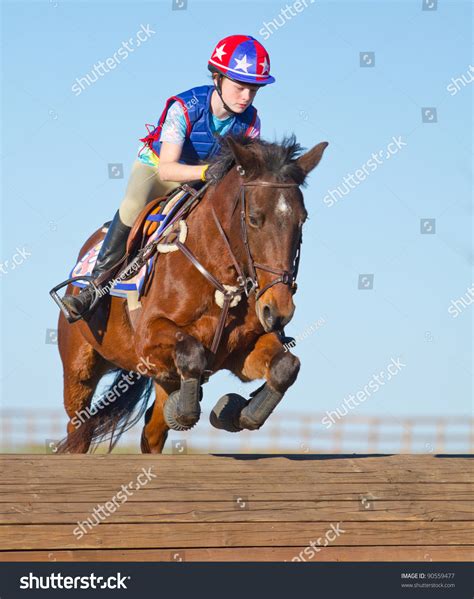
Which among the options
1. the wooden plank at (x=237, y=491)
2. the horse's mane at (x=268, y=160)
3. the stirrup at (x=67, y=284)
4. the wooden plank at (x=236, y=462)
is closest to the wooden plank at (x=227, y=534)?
the wooden plank at (x=237, y=491)

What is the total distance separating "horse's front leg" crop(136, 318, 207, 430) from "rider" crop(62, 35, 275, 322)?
3.17 feet

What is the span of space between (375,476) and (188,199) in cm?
223

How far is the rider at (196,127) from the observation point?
20.5ft

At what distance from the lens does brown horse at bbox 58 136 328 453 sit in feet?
18.5

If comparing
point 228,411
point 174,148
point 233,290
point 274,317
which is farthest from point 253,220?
point 228,411

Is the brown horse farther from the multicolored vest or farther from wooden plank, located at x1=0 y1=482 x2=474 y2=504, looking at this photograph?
wooden plank, located at x1=0 y1=482 x2=474 y2=504

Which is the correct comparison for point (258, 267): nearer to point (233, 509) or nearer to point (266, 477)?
point (266, 477)

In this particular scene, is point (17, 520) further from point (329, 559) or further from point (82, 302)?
point (82, 302)

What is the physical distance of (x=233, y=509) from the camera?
4.98m

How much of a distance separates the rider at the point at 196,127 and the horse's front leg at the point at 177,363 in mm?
967

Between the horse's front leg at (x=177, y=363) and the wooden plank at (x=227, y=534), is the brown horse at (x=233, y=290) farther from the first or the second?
the wooden plank at (x=227, y=534)

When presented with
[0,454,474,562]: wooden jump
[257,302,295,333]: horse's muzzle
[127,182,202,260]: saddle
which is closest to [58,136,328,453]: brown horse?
[257,302,295,333]: horse's muzzle

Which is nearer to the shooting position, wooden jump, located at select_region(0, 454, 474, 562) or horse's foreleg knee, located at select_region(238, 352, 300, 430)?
wooden jump, located at select_region(0, 454, 474, 562)
